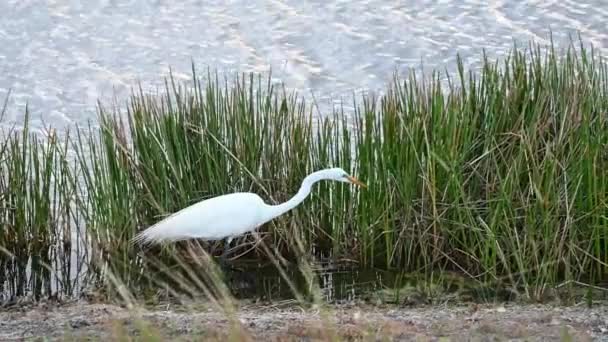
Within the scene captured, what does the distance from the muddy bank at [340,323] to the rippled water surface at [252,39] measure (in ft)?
15.4

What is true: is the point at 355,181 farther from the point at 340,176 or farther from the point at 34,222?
the point at 34,222

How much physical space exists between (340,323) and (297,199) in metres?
1.52

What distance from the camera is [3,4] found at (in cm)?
1256

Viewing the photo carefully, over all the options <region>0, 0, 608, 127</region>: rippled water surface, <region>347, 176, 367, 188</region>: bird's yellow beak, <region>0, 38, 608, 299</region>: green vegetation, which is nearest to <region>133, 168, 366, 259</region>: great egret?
<region>347, 176, 367, 188</region>: bird's yellow beak

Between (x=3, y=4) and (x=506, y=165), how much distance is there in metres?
7.96

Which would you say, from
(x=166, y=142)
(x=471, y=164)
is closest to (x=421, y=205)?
(x=471, y=164)

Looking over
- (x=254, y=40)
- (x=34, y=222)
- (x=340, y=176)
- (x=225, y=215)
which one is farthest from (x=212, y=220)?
(x=254, y=40)

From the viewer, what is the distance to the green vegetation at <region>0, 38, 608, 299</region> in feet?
19.8

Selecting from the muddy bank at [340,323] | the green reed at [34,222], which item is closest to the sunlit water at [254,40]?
the green reed at [34,222]

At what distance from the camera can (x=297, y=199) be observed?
20.7 feet

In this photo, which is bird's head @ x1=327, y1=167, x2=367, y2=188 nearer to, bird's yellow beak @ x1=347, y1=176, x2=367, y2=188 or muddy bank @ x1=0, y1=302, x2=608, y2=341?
bird's yellow beak @ x1=347, y1=176, x2=367, y2=188

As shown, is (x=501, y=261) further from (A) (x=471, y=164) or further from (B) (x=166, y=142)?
(B) (x=166, y=142)

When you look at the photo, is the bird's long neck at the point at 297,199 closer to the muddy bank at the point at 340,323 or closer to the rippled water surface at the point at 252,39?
the muddy bank at the point at 340,323

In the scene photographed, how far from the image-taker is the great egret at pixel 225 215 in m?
6.23
